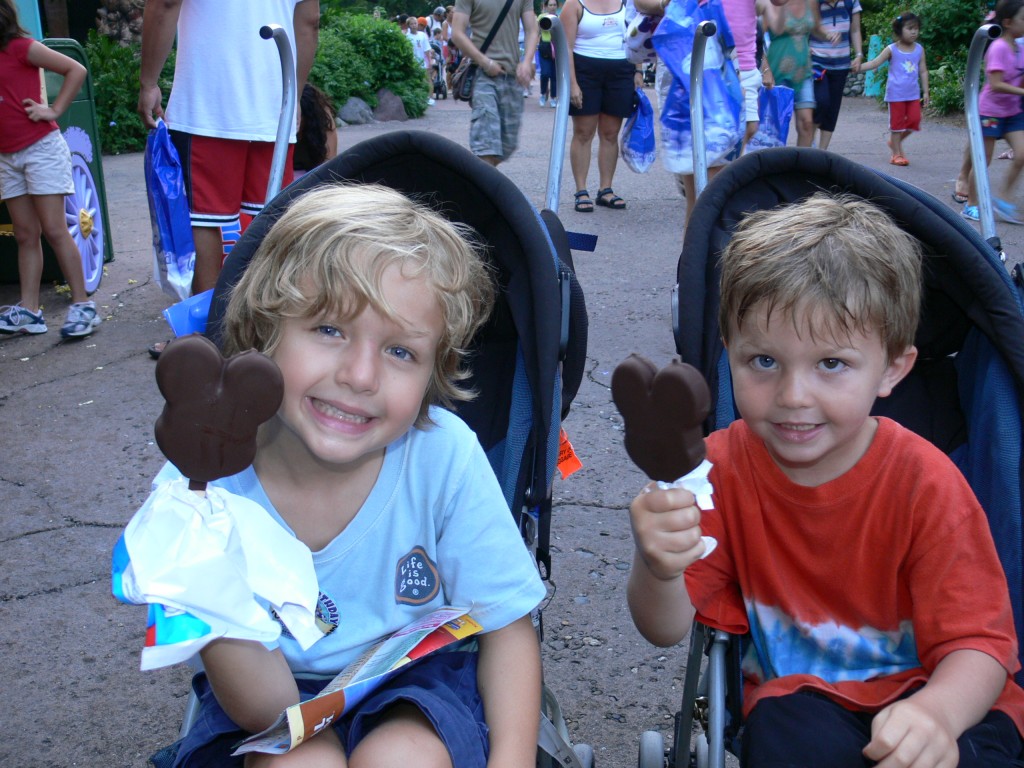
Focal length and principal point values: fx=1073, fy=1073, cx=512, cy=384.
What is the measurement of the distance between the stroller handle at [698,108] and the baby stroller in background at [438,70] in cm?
2197

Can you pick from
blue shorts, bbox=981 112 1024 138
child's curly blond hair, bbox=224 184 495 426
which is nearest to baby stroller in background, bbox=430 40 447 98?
blue shorts, bbox=981 112 1024 138

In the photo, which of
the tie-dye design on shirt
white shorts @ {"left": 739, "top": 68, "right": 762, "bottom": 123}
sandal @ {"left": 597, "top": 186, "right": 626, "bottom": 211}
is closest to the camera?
the tie-dye design on shirt

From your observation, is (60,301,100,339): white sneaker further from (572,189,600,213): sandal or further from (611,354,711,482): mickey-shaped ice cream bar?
(611,354,711,482): mickey-shaped ice cream bar

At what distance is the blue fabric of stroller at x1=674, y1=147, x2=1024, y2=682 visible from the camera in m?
1.97

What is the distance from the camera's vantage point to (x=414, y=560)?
6.23 ft

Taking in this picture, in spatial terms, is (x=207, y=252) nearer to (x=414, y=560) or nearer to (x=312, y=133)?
(x=312, y=133)

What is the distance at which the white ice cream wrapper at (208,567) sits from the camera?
1407 millimetres

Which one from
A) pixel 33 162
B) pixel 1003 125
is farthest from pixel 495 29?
pixel 1003 125

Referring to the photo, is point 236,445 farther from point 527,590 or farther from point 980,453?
point 980,453

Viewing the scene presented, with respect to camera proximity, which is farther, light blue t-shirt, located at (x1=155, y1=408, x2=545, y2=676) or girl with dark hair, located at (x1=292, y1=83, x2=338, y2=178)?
girl with dark hair, located at (x1=292, y1=83, x2=338, y2=178)

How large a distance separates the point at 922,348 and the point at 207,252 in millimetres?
3166

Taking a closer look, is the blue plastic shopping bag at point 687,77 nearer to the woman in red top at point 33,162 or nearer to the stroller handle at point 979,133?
the stroller handle at point 979,133

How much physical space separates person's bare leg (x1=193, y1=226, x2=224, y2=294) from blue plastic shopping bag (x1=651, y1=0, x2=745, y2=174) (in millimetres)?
2440

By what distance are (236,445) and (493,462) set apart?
41.5 inches
